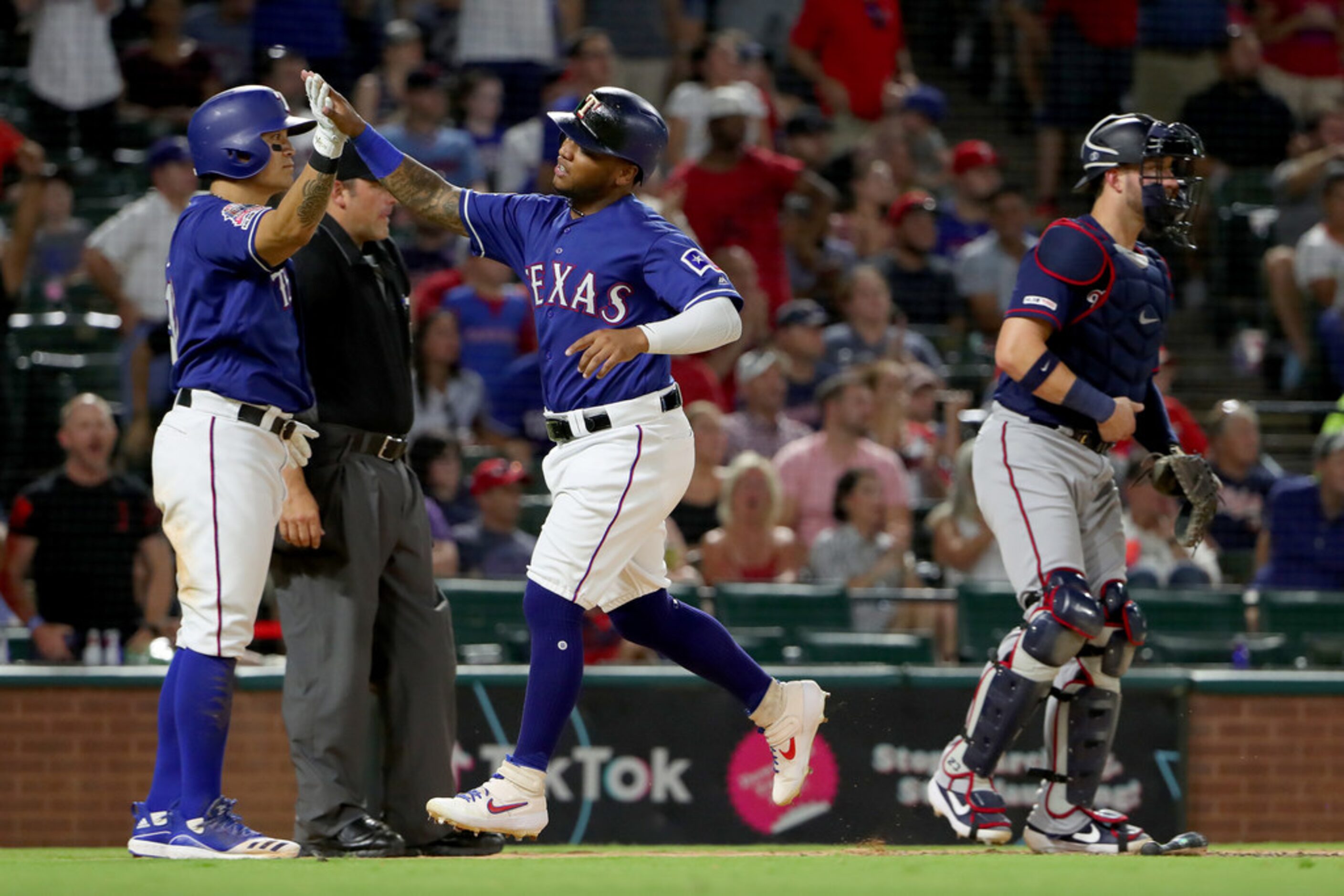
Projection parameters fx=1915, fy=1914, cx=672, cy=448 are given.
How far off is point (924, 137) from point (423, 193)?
7.72 meters

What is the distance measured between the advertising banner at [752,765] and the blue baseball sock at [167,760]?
2.07 m

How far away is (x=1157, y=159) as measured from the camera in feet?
17.6

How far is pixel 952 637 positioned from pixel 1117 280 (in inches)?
124

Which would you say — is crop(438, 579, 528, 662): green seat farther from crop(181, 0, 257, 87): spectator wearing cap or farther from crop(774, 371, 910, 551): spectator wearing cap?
crop(181, 0, 257, 87): spectator wearing cap

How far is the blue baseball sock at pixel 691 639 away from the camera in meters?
4.93

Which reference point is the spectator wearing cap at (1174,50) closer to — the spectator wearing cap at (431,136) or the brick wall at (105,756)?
the spectator wearing cap at (431,136)

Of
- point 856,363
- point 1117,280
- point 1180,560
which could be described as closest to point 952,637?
point 1180,560

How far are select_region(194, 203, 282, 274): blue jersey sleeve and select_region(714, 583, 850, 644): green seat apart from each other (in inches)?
131

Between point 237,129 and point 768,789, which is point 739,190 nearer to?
point 768,789

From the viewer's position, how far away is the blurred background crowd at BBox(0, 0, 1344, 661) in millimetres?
8453

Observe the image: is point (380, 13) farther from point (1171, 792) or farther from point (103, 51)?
point (1171, 792)

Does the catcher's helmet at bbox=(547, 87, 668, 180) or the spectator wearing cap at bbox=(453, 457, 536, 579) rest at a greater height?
the catcher's helmet at bbox=(547, 87, 668, 180)

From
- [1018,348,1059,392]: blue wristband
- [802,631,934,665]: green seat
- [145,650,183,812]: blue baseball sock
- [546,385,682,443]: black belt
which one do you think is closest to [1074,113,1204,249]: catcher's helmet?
[1018,348,1059,392]: blue wristband

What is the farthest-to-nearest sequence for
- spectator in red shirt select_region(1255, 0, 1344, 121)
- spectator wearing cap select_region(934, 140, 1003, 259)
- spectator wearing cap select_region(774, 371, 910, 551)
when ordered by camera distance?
spectator in red shirt select_region(1255, 0, 1344, 121), spectator wearing cap select_region(934, 140, 1003, 259), spectator wearing cap select_region(774, 371, 910, 551)
